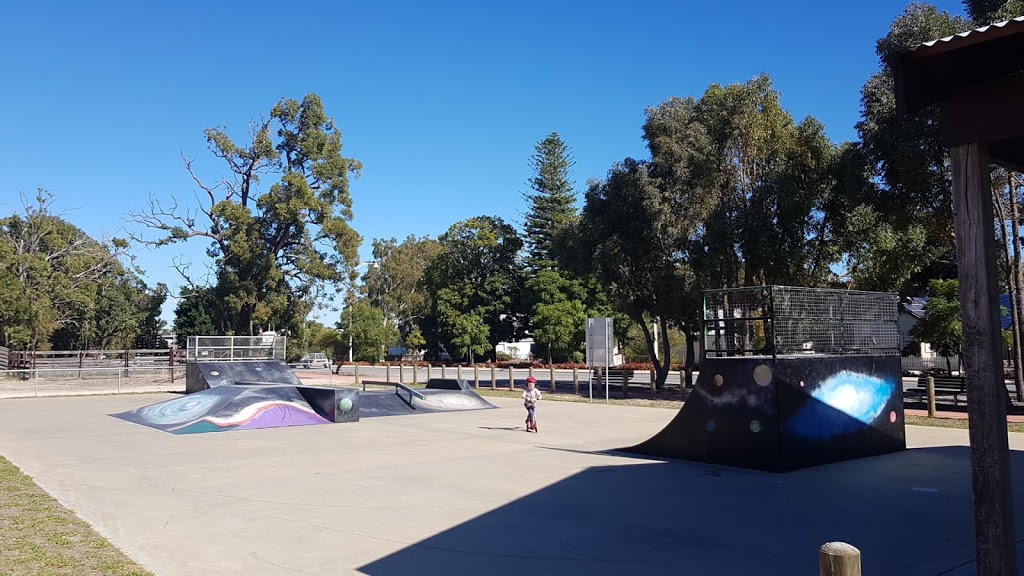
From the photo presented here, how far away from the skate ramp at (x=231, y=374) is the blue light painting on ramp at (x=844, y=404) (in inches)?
853

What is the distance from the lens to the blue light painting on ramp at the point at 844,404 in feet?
39.4

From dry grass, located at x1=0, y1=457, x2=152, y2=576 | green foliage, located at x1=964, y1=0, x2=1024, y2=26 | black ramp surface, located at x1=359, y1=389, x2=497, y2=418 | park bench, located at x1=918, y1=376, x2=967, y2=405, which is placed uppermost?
green foliage, located at x1=964, y1=0, x2=1024, y2=26

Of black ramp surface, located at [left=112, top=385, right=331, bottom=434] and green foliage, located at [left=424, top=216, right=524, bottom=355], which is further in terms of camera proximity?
green foliage, located at [left=424, top=216, right=524, bottom=355]

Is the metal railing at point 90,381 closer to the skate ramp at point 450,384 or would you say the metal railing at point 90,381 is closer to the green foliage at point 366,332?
the skate ramp at point 450,384

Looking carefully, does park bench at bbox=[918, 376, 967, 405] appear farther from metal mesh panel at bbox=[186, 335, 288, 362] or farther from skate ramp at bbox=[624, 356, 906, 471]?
metal mesh panel at bbox=[186, 335, 288, 362]

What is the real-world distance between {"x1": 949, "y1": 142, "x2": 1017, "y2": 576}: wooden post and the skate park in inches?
54.3

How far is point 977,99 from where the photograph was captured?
530 centimetres

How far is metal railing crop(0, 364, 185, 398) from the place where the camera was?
107 feet

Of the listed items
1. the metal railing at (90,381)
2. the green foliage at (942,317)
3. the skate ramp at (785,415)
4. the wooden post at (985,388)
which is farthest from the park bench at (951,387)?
the metal railing at (90,381)

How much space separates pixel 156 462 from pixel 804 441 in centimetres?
1090

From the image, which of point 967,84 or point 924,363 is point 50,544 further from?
point 924,363

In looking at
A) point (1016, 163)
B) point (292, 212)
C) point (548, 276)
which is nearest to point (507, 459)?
point (1016, 163)

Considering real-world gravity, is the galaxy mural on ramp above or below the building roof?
below

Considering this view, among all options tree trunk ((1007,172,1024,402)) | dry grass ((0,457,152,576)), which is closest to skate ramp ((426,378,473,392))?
dry grass ((0,457,152,576))
